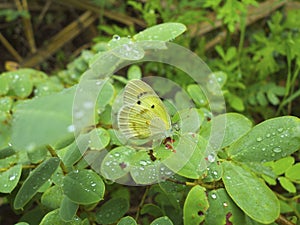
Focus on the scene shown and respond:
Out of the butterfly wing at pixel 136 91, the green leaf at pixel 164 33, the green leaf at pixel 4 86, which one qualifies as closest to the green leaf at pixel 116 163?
the butterfly wing at pixel 136 91

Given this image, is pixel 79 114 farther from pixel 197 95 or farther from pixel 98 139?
pixel 197 95

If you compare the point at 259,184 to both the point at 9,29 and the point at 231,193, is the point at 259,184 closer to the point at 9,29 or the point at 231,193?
the point at 231,193

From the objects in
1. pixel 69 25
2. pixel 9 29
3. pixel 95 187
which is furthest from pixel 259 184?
pixel 9 29

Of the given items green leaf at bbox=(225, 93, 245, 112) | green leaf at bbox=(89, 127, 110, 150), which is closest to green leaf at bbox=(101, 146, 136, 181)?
green leaf at bbox=(89, 127, 110, 150)

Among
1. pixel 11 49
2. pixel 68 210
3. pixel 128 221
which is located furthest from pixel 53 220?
pixel 11 49

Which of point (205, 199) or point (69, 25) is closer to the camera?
point (205, 199)

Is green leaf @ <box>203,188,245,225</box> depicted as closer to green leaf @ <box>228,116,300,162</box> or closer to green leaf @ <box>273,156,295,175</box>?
green leaf @ <box>228,116,300,162</box>

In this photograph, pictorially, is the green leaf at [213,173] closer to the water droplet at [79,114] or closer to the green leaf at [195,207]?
the green leaf at [195,207]
